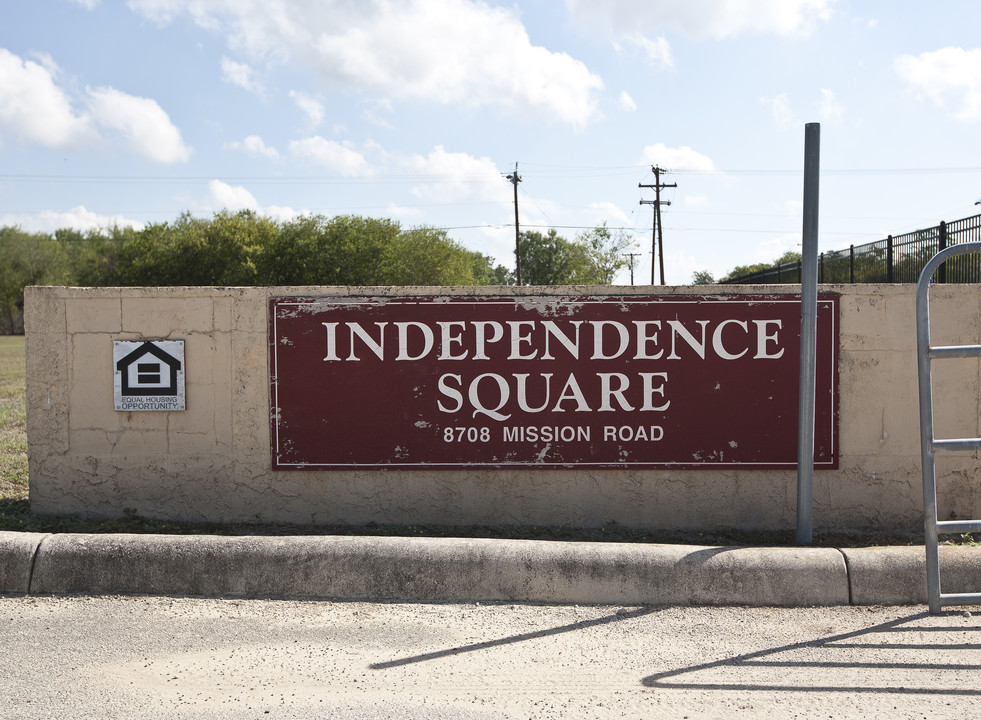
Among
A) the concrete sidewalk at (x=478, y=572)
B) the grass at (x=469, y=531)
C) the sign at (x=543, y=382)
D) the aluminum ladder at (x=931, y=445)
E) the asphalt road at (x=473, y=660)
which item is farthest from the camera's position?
the sign at (x=543, y=382)

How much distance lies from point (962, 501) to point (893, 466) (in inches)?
22.3

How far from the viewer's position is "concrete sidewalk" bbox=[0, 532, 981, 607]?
5.00m

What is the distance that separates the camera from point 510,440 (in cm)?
625

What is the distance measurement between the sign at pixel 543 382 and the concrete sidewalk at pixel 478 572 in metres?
1.17

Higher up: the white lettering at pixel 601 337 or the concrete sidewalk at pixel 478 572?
the white lettering at pixel 601 337

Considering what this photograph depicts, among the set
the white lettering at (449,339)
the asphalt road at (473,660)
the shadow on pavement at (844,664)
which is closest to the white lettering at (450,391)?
the white lettering at (449,339)

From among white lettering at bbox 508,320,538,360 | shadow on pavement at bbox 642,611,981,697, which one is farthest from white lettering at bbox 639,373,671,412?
shadow on pavement at bbox 642,611,981,697

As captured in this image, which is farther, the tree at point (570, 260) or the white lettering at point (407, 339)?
the tree at point (570, 260)

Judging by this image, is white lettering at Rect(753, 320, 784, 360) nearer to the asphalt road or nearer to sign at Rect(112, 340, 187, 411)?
the asphalt road

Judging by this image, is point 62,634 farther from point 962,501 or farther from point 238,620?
point 962,501

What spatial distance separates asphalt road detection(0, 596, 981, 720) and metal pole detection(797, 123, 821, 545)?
922mm

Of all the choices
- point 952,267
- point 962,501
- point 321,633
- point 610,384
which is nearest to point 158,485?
point 321,633

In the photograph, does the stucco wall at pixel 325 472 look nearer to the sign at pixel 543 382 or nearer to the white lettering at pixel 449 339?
the sign at pixel 543 382

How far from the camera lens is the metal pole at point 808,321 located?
5.55m
